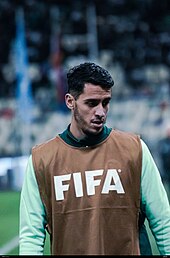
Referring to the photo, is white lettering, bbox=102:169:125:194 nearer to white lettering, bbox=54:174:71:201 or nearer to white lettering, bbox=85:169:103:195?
white lettering, bbox=85:169:103:195

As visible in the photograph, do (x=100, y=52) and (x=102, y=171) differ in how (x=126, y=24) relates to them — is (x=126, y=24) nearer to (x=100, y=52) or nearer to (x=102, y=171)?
(x=100, y=52)

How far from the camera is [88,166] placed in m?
4.25

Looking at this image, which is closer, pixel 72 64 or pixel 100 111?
pixel 100 111

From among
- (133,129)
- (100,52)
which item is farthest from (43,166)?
(100,52)

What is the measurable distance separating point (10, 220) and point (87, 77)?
11.0 metres

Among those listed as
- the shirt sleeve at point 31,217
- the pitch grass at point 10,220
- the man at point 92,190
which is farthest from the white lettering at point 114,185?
the pitch grass at point 10,220

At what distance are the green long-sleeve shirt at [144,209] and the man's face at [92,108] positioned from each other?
4.5 inches

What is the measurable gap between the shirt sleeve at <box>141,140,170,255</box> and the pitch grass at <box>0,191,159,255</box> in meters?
5.49

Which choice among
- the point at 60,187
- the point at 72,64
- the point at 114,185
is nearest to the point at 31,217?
the point at 60,187

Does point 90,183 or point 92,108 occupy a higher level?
point 92,108

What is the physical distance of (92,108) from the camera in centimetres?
425

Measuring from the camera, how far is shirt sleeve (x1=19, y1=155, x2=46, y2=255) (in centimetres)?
427

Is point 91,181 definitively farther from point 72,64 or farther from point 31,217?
point 72,64

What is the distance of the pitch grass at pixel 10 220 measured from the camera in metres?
10.8
